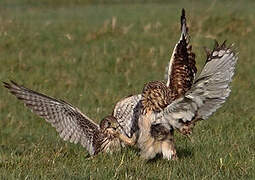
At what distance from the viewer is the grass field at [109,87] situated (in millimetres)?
5930

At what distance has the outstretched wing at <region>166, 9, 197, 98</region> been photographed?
22.4ft

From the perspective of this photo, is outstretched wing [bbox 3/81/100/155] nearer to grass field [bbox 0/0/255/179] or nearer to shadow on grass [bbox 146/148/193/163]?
grass field [bbox 0/0/255/179]

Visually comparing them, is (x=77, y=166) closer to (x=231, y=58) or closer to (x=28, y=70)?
(x=231, y=58)

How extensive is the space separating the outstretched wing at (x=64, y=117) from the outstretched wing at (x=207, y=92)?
4.27 ft

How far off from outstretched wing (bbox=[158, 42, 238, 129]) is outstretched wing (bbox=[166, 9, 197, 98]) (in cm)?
73

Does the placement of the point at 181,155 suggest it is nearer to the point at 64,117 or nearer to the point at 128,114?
the point at 128,114

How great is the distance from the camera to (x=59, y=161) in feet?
21.0

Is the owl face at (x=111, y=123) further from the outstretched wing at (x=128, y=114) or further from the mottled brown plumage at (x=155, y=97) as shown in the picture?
the mottled brown plumage at (x=155, y=97)

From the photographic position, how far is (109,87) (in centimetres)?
1180

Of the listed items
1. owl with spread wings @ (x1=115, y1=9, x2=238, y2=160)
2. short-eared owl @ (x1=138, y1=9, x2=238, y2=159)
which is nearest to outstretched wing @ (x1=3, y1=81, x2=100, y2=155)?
owl with spread wings @ (x1=115, y1=9, x2=238, y2=160)

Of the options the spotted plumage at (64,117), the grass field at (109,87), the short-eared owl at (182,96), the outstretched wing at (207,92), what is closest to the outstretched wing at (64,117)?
the spotted plumage at (64,117)

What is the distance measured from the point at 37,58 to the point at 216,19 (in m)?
5.87

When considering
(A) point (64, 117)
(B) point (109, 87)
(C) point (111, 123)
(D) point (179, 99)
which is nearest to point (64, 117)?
(A) point (64, 117)

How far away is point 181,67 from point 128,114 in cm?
82
